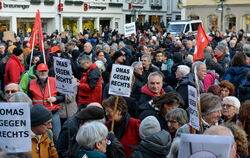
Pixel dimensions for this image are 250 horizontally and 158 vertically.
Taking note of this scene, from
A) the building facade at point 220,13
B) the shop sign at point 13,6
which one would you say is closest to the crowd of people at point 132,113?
the shop sign at point 13,6

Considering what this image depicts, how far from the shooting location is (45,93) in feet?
22.8

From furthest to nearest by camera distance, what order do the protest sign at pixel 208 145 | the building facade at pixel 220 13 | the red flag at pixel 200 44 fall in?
the building facade at pixel 220 13
the red flag at pixel 200 44
the protest sign at pixel 208 145

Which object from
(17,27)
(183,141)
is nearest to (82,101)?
(183,141)

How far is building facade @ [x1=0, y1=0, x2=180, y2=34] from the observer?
3384 centimetres

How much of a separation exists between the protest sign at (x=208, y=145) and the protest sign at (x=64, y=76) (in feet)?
11.5

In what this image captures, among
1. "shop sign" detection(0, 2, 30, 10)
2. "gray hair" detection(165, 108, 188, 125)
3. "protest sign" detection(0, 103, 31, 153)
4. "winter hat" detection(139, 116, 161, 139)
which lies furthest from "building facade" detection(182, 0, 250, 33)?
"protest sign" detection(0, 103, 31, 153)

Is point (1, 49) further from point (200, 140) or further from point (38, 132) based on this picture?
point (200, 140)

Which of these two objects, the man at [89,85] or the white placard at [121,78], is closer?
the white placard at [121,78]

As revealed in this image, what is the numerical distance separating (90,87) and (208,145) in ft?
16.3

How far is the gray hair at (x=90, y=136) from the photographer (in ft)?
12.9

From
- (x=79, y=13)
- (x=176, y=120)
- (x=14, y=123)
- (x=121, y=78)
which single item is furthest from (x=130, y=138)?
(x=79, y=13)

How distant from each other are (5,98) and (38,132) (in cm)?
222

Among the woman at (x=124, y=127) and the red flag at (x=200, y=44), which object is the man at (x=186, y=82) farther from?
the red flag at (x=200, y=44)

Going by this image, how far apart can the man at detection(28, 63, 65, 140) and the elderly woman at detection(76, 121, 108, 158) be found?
2.92 metres
